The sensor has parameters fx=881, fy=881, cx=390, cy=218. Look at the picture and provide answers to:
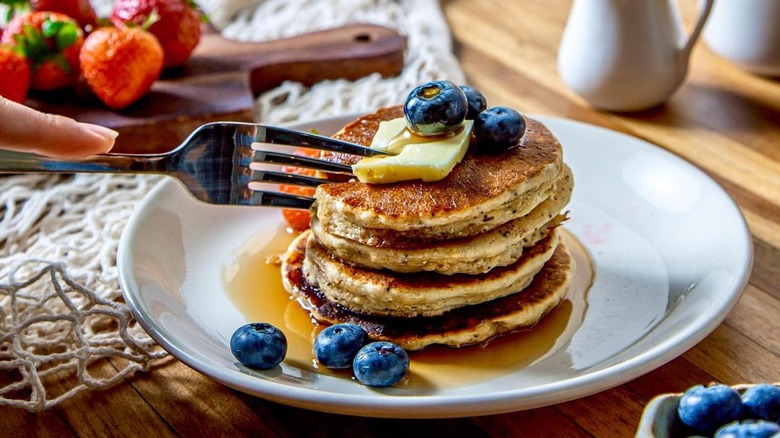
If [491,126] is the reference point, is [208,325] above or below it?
below

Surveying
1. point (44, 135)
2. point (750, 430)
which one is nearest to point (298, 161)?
point (44, 135)

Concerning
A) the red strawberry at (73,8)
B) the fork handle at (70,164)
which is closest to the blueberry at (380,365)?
the fork handle at (70,164)

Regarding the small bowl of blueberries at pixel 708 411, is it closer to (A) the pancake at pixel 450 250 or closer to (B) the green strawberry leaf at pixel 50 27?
(A) the pancake at pixel 450 250

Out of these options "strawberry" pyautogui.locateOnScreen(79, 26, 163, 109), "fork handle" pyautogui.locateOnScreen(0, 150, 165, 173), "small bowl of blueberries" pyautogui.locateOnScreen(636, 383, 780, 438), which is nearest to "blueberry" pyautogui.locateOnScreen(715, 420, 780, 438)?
"small bowl of blueberries" pyautogui.locateOnScreen(636, 383, 780, 438)

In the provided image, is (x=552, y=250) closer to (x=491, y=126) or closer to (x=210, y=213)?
(x=491, y=126)

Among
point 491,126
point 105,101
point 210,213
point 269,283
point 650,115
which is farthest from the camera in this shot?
point 650,115

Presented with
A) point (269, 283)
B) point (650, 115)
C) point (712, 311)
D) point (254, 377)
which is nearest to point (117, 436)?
point (254, 377)

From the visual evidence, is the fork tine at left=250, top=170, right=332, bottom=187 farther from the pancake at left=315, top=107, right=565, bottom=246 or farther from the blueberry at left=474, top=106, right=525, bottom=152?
the blueberry at left=474, top=106, right=525, bottom=152

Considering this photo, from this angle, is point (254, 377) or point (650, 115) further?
point (650, 115)
